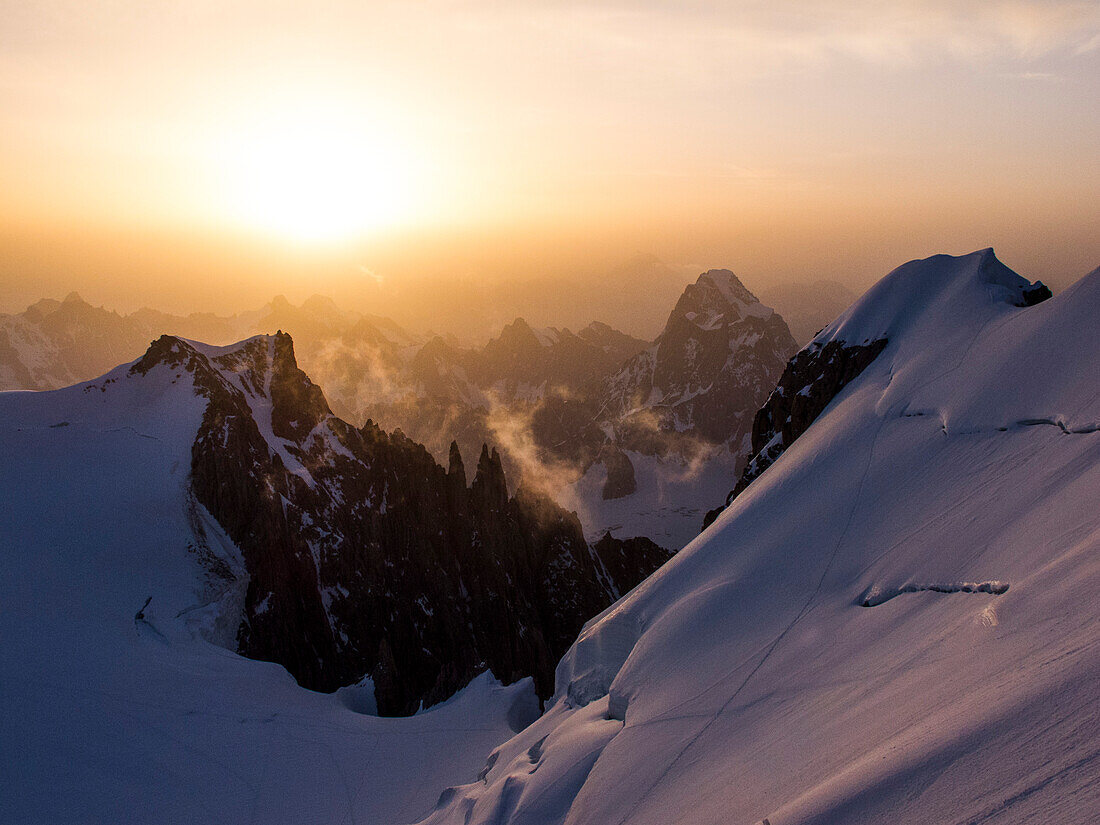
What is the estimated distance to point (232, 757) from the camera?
1316 inches

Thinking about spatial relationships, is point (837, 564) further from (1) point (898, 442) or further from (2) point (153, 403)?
(2) point (153, 403)

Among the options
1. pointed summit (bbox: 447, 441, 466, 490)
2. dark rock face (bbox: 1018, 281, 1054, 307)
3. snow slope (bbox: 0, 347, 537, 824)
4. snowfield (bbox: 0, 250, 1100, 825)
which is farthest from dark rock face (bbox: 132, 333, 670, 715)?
dark rock face (bbox: 1018, 281, 1054, 307)

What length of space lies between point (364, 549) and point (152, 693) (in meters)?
37.3

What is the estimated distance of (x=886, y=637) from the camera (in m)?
13.1

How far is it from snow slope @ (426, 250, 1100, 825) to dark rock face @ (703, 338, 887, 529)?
20.5ft

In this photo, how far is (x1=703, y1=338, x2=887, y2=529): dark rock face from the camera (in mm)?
36000

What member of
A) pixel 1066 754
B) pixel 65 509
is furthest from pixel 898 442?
pixel 65 509

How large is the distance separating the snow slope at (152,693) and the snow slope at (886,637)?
1312 cm

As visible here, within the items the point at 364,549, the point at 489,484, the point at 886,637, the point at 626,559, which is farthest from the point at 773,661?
the point at 626,559

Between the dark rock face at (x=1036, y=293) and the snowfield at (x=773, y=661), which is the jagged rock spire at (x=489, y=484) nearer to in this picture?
the snowfield at (x=773, y=661)

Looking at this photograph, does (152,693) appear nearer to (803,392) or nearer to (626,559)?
(803,392)

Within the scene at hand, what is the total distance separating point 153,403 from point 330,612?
31.9 metres

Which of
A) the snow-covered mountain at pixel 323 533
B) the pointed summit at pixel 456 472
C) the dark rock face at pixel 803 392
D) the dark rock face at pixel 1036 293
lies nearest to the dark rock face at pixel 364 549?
the snow-covered mountain at pixel 323 533

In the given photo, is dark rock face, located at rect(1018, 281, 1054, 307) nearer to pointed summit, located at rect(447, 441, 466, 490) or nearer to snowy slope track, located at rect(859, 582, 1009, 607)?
snowy slope track, located at rect(859, 582, 1009, 607)
